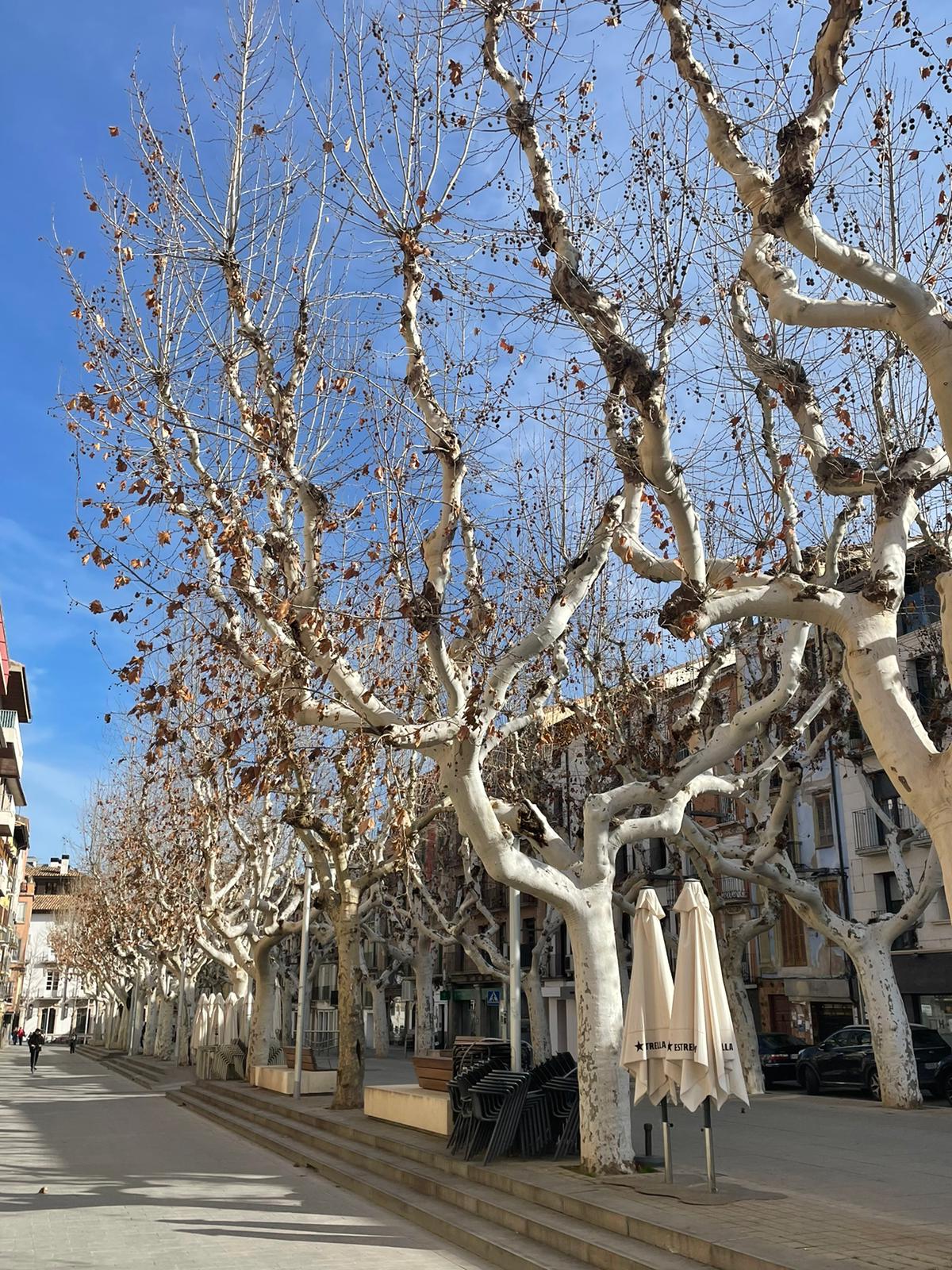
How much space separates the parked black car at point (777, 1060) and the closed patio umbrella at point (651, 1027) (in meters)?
16.5

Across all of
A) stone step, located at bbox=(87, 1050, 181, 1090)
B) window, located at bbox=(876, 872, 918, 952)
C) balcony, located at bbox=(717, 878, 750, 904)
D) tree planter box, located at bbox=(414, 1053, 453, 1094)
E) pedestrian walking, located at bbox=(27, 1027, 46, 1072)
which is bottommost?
stone step, located at bbox=(87, 1050, 181, 1090)

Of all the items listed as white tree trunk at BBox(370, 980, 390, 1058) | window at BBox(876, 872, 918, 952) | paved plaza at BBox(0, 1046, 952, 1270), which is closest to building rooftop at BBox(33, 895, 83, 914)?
white tree trunk at BBox(370, 980, 390, 1058)

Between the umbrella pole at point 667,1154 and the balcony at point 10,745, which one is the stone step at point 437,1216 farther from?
the balcony at point 10,745

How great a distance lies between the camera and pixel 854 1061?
21797 mm

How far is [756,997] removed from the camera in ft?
116

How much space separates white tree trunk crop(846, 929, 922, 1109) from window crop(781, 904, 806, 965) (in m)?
15.4

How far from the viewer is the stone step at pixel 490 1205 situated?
24.9 ft

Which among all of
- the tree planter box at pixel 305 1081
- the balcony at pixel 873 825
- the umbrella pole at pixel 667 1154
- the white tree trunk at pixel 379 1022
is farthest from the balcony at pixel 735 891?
the umbrella pole at pixel 667 1154

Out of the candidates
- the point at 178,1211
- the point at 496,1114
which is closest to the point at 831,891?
the point at 496,1114

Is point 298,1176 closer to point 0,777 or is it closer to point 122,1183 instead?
point 122,1183

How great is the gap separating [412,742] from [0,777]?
54951 millimetres

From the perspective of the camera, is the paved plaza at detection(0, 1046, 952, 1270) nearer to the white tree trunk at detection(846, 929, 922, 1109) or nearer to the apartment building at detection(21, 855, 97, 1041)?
the white tree trunk at detection(846, 929, 922, 1109)

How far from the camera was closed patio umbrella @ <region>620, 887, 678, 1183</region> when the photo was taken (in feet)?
32.1

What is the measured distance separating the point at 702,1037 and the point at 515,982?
5.47 meters
